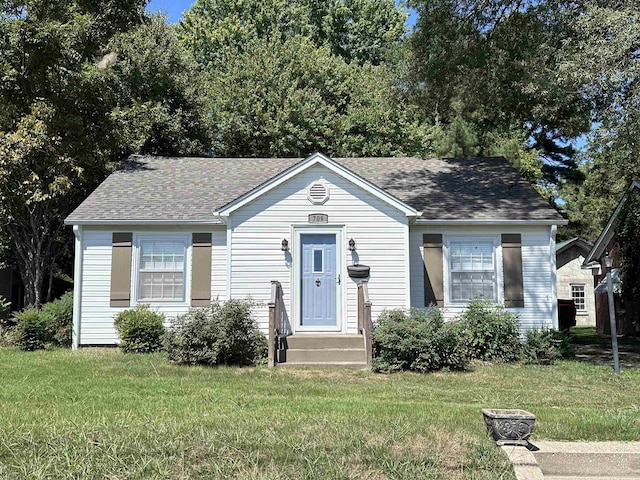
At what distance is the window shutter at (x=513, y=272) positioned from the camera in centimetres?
1224

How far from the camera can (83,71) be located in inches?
570

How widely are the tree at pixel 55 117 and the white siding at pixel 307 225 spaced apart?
524 centimetres

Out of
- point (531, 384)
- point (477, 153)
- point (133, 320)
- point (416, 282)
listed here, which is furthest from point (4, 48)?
point (477, 153)

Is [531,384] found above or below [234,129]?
below

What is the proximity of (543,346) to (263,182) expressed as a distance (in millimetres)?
7205

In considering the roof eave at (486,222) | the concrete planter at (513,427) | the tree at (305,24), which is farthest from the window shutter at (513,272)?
the tree at (305,24)

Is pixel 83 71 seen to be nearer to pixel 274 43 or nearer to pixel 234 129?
pixel 234 129

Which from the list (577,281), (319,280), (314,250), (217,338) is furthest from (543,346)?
(577,281)

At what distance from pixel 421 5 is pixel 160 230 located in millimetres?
8154

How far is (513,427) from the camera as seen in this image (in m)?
4.89

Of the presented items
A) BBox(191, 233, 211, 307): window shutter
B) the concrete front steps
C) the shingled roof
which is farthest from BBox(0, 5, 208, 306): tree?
the concrete front steps

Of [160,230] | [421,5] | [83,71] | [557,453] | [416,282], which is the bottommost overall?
[557,453]

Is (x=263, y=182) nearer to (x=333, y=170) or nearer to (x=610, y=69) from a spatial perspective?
(x=333, y=170)

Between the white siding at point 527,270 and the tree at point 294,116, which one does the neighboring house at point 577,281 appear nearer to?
the tree at point 294,116
